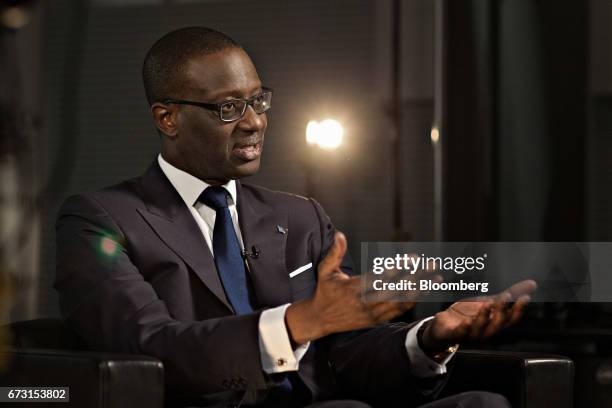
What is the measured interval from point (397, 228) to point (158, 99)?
67.3 inches

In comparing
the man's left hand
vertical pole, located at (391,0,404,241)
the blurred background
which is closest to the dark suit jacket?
the man's left hand

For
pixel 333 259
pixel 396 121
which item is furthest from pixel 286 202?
pixel 396 121

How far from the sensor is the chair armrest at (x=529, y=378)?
1.75 meters

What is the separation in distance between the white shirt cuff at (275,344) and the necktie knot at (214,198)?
0.42 m

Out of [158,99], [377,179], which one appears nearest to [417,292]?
[158,99]

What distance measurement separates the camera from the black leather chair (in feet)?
4.81

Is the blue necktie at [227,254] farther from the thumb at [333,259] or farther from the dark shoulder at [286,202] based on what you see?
the thumb at [333,259]

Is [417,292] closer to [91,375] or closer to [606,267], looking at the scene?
[91,375]

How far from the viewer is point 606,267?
7.03ft

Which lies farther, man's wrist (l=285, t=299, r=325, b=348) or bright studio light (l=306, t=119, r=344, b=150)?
bright studio light (l=306, t=119, r=344, b=150)

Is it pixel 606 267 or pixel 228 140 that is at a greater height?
pixel 228 140

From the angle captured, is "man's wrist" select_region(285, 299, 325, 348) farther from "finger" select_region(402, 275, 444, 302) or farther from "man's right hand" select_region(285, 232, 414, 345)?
"finger" select_region(402, 275, 444, 302)

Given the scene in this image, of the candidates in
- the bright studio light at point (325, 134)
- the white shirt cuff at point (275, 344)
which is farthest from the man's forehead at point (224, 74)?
the bright studio light at point (325, 134)

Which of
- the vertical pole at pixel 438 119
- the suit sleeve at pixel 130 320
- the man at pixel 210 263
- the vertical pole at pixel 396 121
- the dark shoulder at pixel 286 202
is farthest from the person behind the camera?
the vertical pole at pixel 396 121
